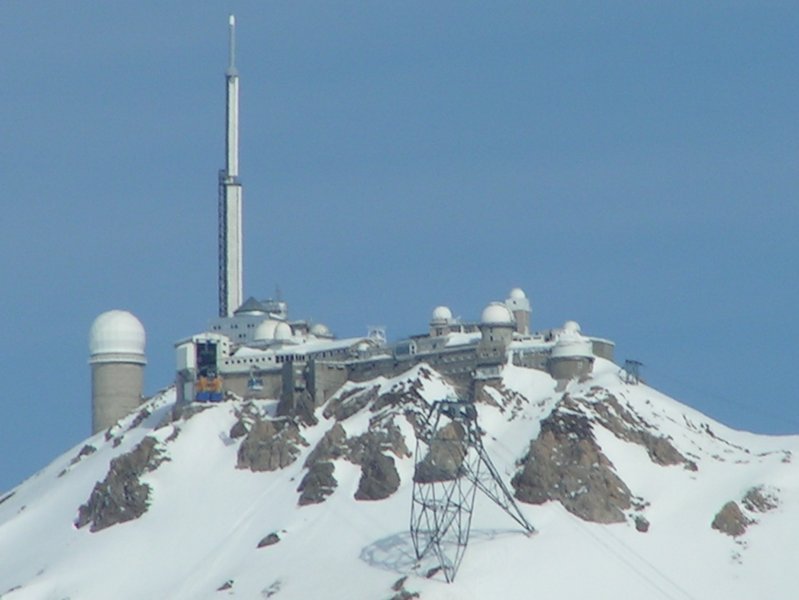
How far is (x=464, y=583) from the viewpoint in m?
200

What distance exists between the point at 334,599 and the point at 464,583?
10020mm

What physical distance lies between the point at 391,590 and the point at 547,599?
39.1 ft

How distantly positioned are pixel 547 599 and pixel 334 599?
641 inches

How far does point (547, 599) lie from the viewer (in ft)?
655

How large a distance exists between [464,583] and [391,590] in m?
5.61

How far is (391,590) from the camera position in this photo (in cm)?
19962

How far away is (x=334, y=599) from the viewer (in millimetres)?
199875
